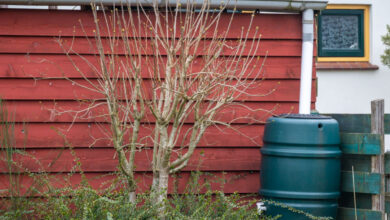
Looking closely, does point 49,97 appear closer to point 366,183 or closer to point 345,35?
point 366,183

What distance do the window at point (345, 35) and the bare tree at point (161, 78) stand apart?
502cm

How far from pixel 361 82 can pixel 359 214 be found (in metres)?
5.48

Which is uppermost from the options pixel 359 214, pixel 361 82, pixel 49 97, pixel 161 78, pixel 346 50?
pixel 346 50

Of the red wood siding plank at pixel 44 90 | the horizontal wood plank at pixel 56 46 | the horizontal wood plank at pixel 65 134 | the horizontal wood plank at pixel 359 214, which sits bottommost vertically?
the horizontal wood plank at pixel 359 214

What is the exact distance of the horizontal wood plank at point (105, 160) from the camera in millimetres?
4672

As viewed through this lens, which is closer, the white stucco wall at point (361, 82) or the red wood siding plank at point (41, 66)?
the red wood siding plank at point (41, 66)

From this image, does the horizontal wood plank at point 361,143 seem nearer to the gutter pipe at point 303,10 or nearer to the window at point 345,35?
the gutter pipe at point 303,10

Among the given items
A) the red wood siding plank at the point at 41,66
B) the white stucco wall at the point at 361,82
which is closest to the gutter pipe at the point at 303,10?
the red wood siding plank at the point at 41,66

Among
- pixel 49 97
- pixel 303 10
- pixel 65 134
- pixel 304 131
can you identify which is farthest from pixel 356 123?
pixel 49 97

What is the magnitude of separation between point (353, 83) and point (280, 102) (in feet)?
16.4

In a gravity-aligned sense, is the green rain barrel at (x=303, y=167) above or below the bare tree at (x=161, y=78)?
below

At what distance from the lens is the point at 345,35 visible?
9609 millimetres

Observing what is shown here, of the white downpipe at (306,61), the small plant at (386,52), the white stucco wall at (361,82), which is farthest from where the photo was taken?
the white stucco wall at (361,82)

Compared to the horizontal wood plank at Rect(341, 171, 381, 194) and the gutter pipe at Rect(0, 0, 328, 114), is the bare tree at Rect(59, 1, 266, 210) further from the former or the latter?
the horizontal wood plank at Rect(341, 171, 381, 194)
